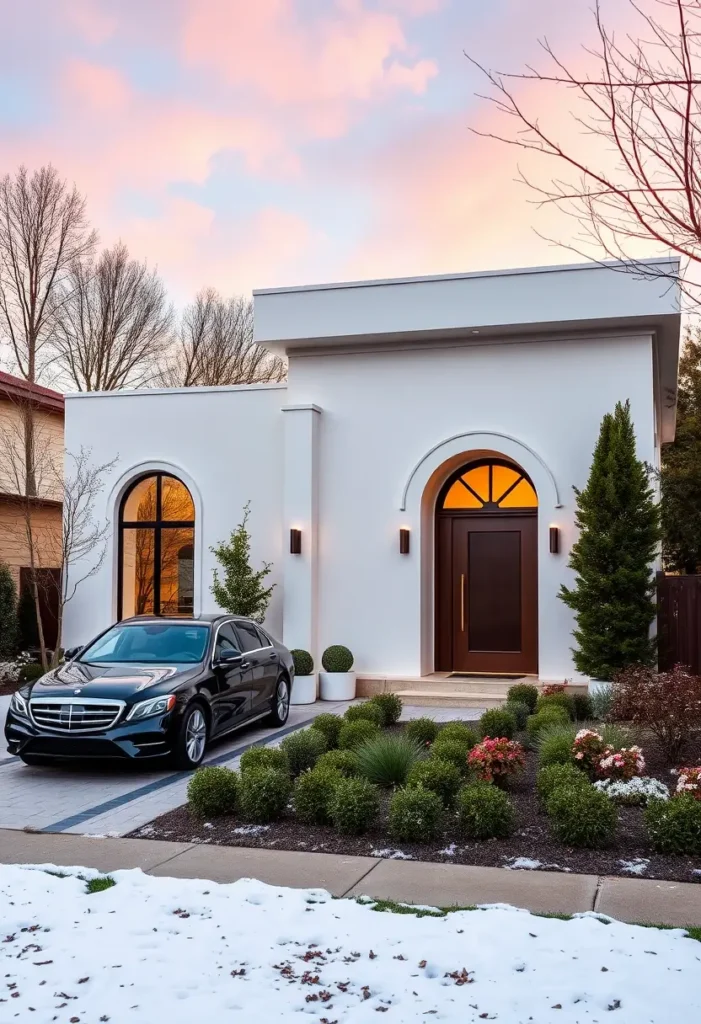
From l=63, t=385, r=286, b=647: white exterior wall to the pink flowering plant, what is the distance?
8.01m

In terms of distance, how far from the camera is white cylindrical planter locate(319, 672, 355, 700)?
48.5ft

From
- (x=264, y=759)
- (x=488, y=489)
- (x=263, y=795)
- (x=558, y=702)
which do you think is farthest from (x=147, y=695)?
(x=488, y=489)

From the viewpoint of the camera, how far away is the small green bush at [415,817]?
6629mm

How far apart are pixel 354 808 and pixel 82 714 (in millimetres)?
3237

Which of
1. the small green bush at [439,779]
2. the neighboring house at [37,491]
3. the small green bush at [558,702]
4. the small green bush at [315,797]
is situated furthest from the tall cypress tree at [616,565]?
the neighboring house at [37,491]

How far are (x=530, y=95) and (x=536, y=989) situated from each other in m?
4.09

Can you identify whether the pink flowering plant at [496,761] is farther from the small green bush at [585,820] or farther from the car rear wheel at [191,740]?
the car rear wheel at [191,740]

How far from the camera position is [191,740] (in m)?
9.43

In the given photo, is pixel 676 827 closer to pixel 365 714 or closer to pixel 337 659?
pixel 365 714

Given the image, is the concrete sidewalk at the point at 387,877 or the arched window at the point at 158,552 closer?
the concrete sidewalk at the point at 387,877

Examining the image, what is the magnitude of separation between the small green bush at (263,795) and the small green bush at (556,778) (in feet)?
6.55

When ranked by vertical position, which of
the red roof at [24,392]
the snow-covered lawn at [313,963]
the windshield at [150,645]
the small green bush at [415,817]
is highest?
the red roof at [24,392]

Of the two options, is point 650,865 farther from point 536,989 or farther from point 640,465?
point 640,465

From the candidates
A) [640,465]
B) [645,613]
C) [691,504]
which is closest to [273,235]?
[640,465]
